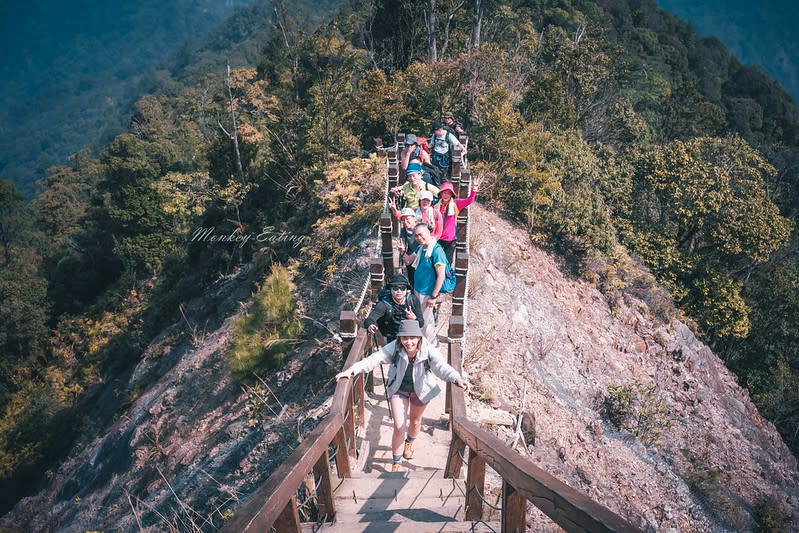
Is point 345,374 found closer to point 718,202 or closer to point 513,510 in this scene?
point 513,510

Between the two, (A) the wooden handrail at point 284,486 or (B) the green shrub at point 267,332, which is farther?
(B) the green shrub at point 267,332

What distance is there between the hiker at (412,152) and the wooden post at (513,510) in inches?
292

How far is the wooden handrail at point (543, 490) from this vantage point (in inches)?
76.9

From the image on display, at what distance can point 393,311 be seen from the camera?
4.85 meters

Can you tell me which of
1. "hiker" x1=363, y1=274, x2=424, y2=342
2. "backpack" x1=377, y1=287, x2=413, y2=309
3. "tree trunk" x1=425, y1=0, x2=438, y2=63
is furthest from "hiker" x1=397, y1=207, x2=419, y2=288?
"tree trunk" x1=425, y1=0, x2=438, y2=63

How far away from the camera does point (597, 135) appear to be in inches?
894

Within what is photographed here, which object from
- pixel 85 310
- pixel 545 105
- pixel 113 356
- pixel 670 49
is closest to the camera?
pixel 545 105

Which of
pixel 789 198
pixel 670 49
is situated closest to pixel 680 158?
pixel 789 198

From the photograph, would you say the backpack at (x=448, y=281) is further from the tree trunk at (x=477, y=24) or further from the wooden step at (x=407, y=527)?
the tree trunk at (x=477, y=24)

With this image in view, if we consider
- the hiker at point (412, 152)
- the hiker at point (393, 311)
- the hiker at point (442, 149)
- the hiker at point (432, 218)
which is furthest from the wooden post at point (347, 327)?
the hiker at point (442, 149)

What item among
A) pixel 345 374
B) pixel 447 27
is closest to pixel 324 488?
pixel 345 374

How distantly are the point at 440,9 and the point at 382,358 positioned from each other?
23.2 metres

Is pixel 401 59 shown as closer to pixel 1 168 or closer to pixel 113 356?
pixel 113 356

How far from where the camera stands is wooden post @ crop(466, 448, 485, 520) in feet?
11.1
